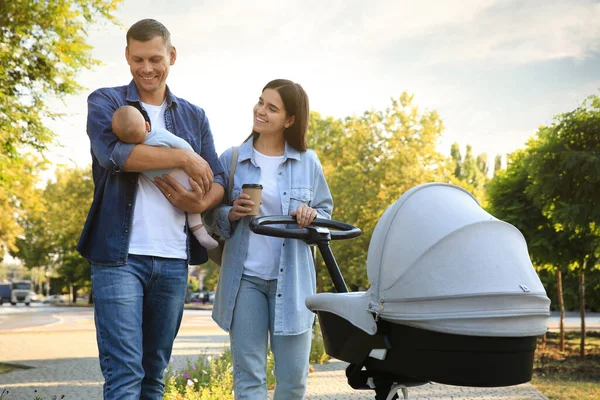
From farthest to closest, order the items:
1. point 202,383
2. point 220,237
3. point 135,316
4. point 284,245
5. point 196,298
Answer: point 196,298, point 202,383, point 220,237, point 284,245, point 135,316

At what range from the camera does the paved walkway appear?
9.05 meters

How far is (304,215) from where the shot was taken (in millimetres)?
3371

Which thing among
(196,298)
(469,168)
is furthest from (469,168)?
(196,298)

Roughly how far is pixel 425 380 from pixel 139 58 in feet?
6.05

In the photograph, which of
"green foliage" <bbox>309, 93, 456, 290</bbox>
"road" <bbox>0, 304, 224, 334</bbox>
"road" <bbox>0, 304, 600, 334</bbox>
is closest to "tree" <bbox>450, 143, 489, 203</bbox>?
"road" <bbox>0, 304, 600, 334</bbox>

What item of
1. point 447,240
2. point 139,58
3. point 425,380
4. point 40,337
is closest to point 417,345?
point 425,380

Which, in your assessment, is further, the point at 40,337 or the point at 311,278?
the point at 40,337

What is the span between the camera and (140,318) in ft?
9.99

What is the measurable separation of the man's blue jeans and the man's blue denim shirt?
79 millimetres

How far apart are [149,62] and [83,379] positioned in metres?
8.45

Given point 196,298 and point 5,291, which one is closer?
point 196,298

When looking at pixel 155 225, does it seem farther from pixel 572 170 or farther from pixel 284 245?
pixel 572 170

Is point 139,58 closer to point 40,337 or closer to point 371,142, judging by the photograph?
point 40,337

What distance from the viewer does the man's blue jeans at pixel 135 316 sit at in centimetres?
295
